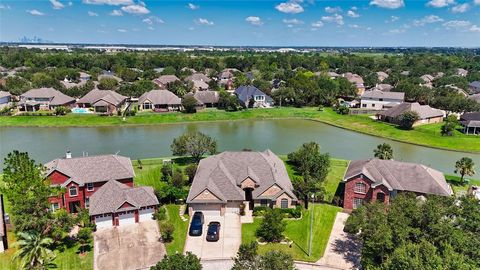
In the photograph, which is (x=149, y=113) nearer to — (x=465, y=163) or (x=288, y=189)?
(x=288, y=189)

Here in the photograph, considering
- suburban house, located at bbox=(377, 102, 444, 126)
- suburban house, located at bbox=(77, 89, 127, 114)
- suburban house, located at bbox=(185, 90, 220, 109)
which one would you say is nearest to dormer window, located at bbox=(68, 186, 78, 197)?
suburban house, located at bbox=(77, 89, 127, 114)

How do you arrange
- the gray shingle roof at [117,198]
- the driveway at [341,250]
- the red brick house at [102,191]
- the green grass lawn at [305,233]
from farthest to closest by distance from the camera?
the red brick house at [102,191] < the gray shingle roof at [117,198] < the green grass lawn at [305,233] < the driveway at [341,250]

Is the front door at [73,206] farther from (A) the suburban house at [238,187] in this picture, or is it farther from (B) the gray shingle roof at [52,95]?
(B) the gray shingle roof at [52,95]

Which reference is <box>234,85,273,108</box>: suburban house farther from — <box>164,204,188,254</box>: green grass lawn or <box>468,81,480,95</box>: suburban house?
<box>468,81,480,95</box>: suburban house

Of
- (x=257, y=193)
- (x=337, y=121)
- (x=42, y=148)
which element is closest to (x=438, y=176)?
(x=257, y=193)

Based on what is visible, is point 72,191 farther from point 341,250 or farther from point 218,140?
point 218,140

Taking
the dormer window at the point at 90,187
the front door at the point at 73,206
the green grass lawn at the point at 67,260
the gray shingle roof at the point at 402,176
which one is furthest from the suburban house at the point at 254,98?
the green grass lawn at the point at 67,260
